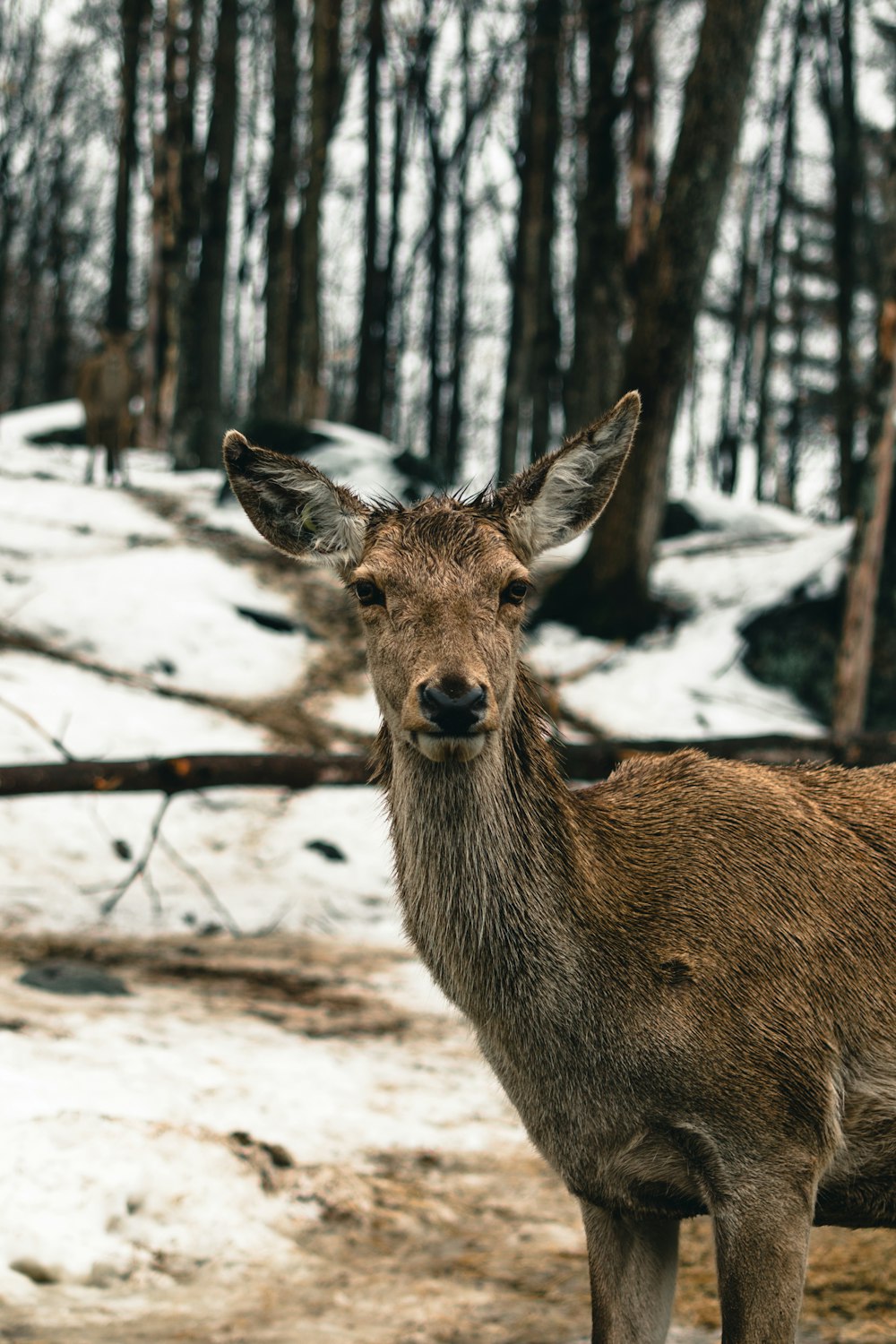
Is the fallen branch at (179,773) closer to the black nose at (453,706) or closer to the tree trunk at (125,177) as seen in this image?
the black nose at (453,706)

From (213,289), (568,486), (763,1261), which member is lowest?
(763,1261)

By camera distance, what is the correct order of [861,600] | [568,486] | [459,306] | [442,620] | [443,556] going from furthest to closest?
1. [459,306]
2. [861,600]
3. [568,486]
4. [443,556]
5. [442,620]

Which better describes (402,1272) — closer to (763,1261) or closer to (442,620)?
(763,1261)

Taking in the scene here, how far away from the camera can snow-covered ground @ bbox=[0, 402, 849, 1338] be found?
15.0ft

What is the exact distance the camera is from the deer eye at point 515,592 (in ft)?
11.9

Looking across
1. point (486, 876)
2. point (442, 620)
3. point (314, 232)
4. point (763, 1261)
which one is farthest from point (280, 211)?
point (763, 1261)

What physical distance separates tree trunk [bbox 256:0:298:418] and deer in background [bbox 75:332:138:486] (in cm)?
256

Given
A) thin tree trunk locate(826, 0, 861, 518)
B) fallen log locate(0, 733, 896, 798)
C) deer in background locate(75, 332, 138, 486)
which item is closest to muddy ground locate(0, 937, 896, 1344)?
fallen log locate(0, 733, 896, 798)

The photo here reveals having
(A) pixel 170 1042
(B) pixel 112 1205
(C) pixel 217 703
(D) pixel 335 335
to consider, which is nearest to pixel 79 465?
(C) pixel 217 703

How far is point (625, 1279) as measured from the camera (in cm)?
348

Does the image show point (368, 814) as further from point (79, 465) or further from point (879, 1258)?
point (79, 465)

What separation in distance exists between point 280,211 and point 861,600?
581 inches

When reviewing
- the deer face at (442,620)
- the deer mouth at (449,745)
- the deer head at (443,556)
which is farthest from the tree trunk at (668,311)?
the deer mouth at (449,745)

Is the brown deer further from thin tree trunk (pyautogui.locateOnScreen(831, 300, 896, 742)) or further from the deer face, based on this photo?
thin tree trunk (pyautogui.locateOnScreen(831, 300, 896, 742))
